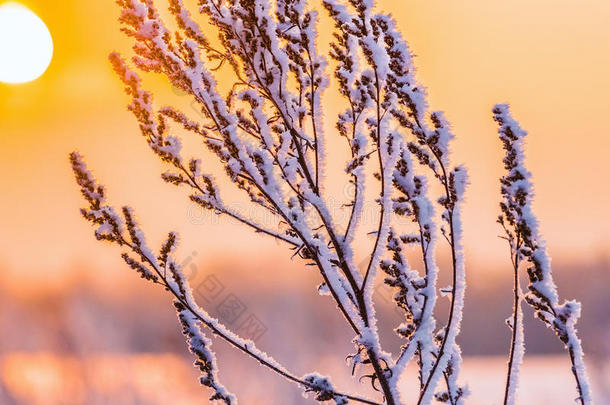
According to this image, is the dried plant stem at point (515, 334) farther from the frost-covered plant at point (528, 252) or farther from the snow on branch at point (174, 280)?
the snow on branch at point (174, 280)

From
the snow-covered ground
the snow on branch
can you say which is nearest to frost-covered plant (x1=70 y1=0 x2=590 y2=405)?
the snow on branch

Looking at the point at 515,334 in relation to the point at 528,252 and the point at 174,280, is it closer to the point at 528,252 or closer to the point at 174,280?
the point at 528,252

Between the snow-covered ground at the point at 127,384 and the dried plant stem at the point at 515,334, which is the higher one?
the snow-covered ground at the point at 127,384

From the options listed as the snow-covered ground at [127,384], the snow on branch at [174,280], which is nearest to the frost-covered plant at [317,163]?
the snow on branch at [174,280]

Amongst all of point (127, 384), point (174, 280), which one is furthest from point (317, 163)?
point (127, 384)

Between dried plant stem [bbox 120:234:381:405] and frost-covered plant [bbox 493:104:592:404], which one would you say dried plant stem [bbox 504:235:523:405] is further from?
dried plant stem [bbox 120:234:381:405]

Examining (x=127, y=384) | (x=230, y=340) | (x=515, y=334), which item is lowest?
(x=230, y=340)

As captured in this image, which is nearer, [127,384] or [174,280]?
[174,280]

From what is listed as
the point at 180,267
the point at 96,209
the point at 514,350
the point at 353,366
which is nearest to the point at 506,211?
the point at 514,350

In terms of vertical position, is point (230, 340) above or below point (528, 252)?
below

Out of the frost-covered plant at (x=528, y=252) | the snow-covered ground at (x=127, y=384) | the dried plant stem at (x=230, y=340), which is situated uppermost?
the snow-covered ground at (x=127, y=384)

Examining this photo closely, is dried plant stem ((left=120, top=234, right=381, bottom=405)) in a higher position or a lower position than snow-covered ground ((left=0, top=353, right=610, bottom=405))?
lower
